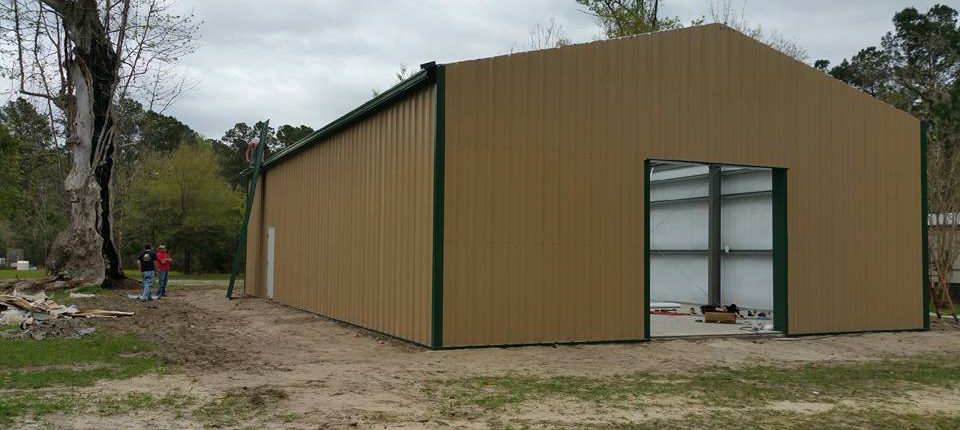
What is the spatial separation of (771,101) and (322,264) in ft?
31.6

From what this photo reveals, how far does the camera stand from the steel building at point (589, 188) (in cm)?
1120

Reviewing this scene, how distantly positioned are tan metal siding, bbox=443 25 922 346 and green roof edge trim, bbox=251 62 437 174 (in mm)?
363

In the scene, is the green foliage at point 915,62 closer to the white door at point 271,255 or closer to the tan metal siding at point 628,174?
the tan metal siding at point 628,174

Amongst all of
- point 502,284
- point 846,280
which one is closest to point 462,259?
point 502,284

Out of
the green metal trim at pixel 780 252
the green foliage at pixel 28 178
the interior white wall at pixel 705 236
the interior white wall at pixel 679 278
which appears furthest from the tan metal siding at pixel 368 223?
the green foliage at pixel 28 178

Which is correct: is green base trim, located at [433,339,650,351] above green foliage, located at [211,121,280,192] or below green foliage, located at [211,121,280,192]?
below

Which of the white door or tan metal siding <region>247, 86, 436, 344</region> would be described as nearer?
tan metal siding <region>247, 86, 436, 344</region>

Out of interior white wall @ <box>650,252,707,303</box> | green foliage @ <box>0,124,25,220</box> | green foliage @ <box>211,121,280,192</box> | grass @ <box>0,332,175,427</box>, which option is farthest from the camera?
green foliage @ <box>211,121,280,192</box>

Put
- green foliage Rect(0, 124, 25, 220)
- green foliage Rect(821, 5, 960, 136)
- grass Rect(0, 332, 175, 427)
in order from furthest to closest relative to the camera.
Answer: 1. green foliage Rect(821, 5, 960, 136)
2. green foliage Rect(0, 124, 25, 220)
3. grass Rect(0, 332, 175, 427)

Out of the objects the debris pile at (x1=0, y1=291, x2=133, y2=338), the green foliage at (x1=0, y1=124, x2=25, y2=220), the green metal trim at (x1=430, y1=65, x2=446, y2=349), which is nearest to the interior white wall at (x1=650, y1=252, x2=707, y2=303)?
the green metal trim at (x1=430, y1=65, x2=446, y2=349)

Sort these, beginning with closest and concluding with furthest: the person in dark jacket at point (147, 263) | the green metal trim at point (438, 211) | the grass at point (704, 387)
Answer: the grass at point (704, 387)
the green metal trim at point (438, 211)
the person in dark jacket at point (147, 263)

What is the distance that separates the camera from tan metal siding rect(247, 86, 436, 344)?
11539 mm

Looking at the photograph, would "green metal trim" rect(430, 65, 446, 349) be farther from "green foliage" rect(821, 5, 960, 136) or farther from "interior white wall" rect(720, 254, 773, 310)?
"green foliage" rect(821, 5, 960, 136)

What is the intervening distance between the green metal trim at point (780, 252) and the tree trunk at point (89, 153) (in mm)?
19174
